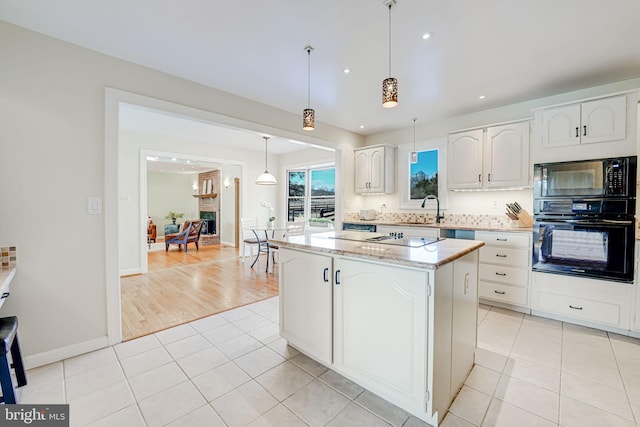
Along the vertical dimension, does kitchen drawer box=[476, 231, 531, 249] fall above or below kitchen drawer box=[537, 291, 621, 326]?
above

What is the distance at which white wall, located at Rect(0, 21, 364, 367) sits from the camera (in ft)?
6.50

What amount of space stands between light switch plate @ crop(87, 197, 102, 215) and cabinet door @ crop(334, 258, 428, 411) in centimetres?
211

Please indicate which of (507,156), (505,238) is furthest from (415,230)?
(507,156)

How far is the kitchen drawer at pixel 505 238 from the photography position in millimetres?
3018

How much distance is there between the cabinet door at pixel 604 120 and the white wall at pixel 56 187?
4.40m

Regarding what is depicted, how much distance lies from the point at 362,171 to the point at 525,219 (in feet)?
8.17

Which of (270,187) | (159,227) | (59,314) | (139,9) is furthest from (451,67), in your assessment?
(159,227)

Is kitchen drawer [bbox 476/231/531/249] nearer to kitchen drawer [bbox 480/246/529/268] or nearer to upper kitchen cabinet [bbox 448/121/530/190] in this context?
kitchen drawer [bbox 480/246/529/268]

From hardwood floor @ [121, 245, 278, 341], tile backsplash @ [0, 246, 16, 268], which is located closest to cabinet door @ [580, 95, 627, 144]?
hardwood floor @ [121, 245, 278, 341]

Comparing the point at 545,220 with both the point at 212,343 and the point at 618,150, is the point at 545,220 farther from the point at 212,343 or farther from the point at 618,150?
the point at 212,343

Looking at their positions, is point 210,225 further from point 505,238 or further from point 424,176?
point 505,238

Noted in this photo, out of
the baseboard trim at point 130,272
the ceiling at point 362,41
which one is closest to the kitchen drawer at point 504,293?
the ceiling at point 362,41

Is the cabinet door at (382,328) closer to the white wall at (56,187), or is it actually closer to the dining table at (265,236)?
the white wall at (56,187)

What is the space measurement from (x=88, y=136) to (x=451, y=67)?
3345mm
